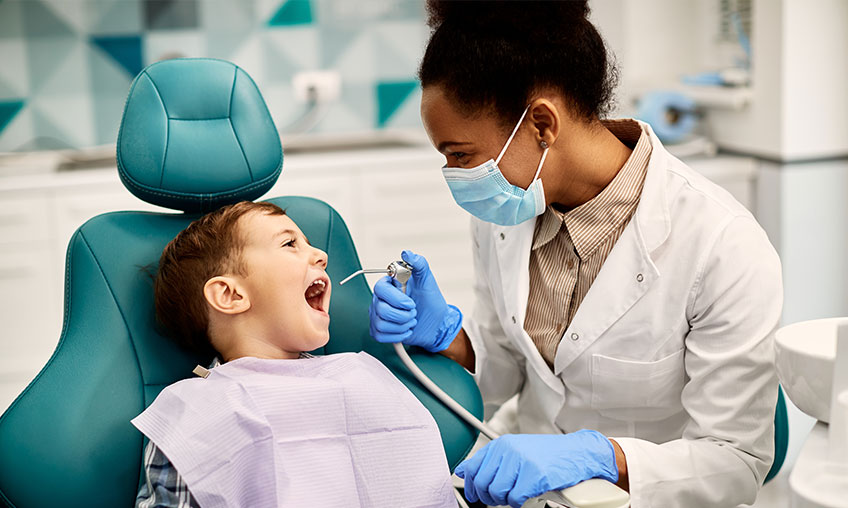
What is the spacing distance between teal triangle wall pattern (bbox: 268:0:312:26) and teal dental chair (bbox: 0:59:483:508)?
2100mm

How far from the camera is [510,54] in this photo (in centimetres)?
132

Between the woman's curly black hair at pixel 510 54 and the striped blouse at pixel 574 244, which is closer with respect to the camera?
the woman's curly black hair at pixel 510 54

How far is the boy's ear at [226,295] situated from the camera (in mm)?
1420

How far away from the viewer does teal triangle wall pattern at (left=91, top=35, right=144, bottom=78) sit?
3.41 meters

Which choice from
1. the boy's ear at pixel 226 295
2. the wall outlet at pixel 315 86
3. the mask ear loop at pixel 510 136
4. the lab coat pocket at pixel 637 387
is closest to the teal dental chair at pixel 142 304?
the boy's ear at pixel 226 295

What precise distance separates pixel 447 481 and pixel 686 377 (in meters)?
0.45

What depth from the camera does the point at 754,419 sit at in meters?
1.35

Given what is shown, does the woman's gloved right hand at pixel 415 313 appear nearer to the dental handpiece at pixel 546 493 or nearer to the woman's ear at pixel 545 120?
the dental handpiece at pixel 546 493

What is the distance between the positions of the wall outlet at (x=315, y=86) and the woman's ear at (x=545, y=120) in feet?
7.40

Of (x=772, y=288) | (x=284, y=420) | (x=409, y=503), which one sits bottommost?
(x=409, y=503)

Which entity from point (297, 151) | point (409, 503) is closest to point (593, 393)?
point (409, 503)

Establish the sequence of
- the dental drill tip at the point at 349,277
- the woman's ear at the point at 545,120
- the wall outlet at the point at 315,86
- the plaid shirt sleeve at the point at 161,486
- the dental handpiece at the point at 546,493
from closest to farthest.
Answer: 1. the dental handpiece at the point at 546,493
2. the plaid shirt sleeve at the point at 161,486
3. the woman's ear at the point at 545,120
4. the dental drill tip at the point at 349,277
5. the wall outlet at the point at 315,86

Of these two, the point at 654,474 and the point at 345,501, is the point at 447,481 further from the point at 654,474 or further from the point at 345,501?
the point at 654,474

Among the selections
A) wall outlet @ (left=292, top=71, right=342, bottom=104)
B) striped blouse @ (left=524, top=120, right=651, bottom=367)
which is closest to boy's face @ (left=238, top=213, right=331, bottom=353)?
striped blouse @ (left=524, top=120, right=651, bottom=367)
